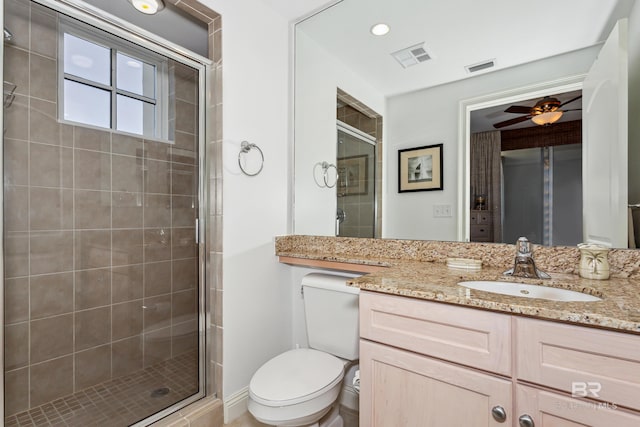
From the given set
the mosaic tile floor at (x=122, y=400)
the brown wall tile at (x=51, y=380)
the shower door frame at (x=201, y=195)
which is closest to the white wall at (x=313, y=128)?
the shower door frame at (x=201, y=195)

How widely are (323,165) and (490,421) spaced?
1570 mm

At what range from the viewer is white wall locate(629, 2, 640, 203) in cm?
111

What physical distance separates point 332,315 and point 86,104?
1.90 meters

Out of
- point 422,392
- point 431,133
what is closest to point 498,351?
point 422,392

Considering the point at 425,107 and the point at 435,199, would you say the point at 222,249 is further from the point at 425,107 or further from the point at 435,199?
the point at 425,107

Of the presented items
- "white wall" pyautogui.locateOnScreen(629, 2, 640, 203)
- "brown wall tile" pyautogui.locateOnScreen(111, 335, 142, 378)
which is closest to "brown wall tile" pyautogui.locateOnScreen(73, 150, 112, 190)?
"brown wall tile" pyautogui.locateOnScreen(111, 335, 142, 378)

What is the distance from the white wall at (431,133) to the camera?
55.4 inches

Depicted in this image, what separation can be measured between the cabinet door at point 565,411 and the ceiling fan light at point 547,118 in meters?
1.07

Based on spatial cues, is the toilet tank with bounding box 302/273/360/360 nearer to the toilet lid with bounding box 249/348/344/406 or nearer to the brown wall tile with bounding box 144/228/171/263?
the toilet lid with bounding box 249/348/344/406

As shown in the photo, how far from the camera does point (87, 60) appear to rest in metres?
1.80

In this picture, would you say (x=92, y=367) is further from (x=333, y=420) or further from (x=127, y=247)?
(x=333, y=420)

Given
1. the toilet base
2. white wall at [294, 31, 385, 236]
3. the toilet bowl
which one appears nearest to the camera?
the toilet bowl

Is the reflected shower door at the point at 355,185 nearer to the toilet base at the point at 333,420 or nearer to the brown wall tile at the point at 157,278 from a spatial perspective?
the toilet base at the point at 333,420

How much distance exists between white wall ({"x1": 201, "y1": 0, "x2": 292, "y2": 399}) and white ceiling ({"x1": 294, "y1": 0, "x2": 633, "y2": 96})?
0.96 ft
